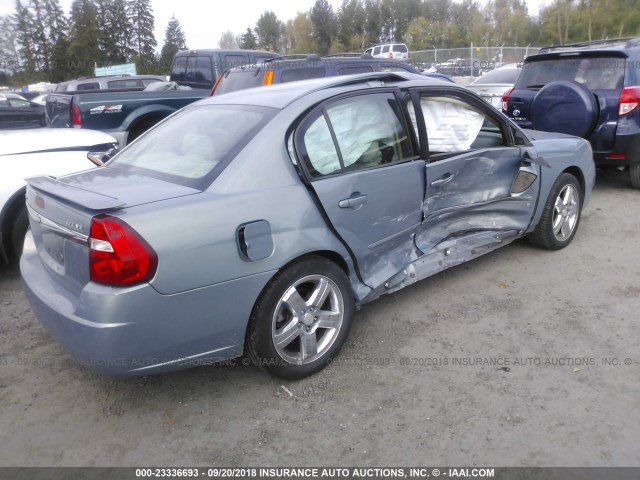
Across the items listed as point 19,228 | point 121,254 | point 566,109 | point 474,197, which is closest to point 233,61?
point 566,109

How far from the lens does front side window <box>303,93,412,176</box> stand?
10.4 feet

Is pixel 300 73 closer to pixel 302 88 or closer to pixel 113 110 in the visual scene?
pixel 113 110

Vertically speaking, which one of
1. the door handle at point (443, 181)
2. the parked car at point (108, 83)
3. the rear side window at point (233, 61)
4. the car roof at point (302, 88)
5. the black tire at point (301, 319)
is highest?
the rear side window at point (233, 61)

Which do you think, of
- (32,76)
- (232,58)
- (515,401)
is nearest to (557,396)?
(515,401)

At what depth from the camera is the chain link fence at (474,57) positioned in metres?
27.1

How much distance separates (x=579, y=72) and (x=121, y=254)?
640 centimetres

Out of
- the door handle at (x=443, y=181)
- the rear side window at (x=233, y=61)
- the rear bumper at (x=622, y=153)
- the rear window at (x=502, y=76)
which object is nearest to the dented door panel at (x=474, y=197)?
the door handle at (x=443, y=181)

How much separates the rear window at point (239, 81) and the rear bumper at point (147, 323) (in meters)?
5.21

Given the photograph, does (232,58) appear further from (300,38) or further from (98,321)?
(300,38)

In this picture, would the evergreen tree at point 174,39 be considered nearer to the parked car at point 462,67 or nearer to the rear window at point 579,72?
the parked car at point 462,67

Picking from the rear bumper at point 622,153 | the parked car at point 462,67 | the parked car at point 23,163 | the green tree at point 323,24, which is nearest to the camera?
the parked car at point 23,163

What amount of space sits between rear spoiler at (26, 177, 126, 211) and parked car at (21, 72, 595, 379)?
2 cm

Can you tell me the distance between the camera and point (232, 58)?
436 inches

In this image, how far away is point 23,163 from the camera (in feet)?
15.1
